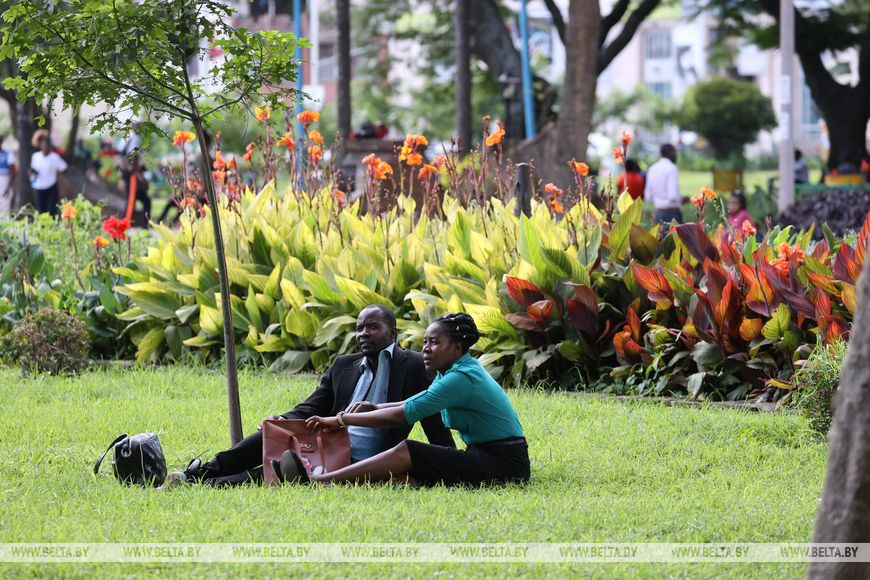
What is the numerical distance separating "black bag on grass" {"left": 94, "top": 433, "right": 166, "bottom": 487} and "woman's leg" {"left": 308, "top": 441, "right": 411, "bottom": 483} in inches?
27.8

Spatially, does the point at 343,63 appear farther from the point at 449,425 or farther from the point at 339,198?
the point at 449,425

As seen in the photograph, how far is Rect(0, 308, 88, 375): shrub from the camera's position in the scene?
980cm

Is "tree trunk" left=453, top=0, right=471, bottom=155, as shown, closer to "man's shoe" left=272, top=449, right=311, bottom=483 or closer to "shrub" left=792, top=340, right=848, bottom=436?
"shrub" left=792, top=340, right=848, bottom=436

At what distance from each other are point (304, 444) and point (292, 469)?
17 centimetres

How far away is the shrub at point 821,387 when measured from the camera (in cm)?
711

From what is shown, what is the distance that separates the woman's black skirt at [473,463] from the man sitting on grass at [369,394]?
1.02 ft

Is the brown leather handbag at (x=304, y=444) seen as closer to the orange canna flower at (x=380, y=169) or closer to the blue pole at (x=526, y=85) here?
the orange canna flower at (x=380, y=169)

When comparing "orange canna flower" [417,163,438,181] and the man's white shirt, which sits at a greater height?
"orange canna flower" [417,163,438,181]

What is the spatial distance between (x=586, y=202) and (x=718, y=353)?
6.25 feet

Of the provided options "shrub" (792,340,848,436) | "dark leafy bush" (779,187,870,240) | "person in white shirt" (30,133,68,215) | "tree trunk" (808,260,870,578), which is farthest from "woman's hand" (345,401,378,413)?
"person in white shirt" (30,133,68,215)

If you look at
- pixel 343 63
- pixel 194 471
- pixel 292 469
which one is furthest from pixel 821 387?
pixel 343 63

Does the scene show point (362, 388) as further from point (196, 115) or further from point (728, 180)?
point (728, 180)

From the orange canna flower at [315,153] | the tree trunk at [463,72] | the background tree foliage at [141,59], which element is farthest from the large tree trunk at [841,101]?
the background tree foliage at [141,59]

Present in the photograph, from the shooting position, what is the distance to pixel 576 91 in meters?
18.1
